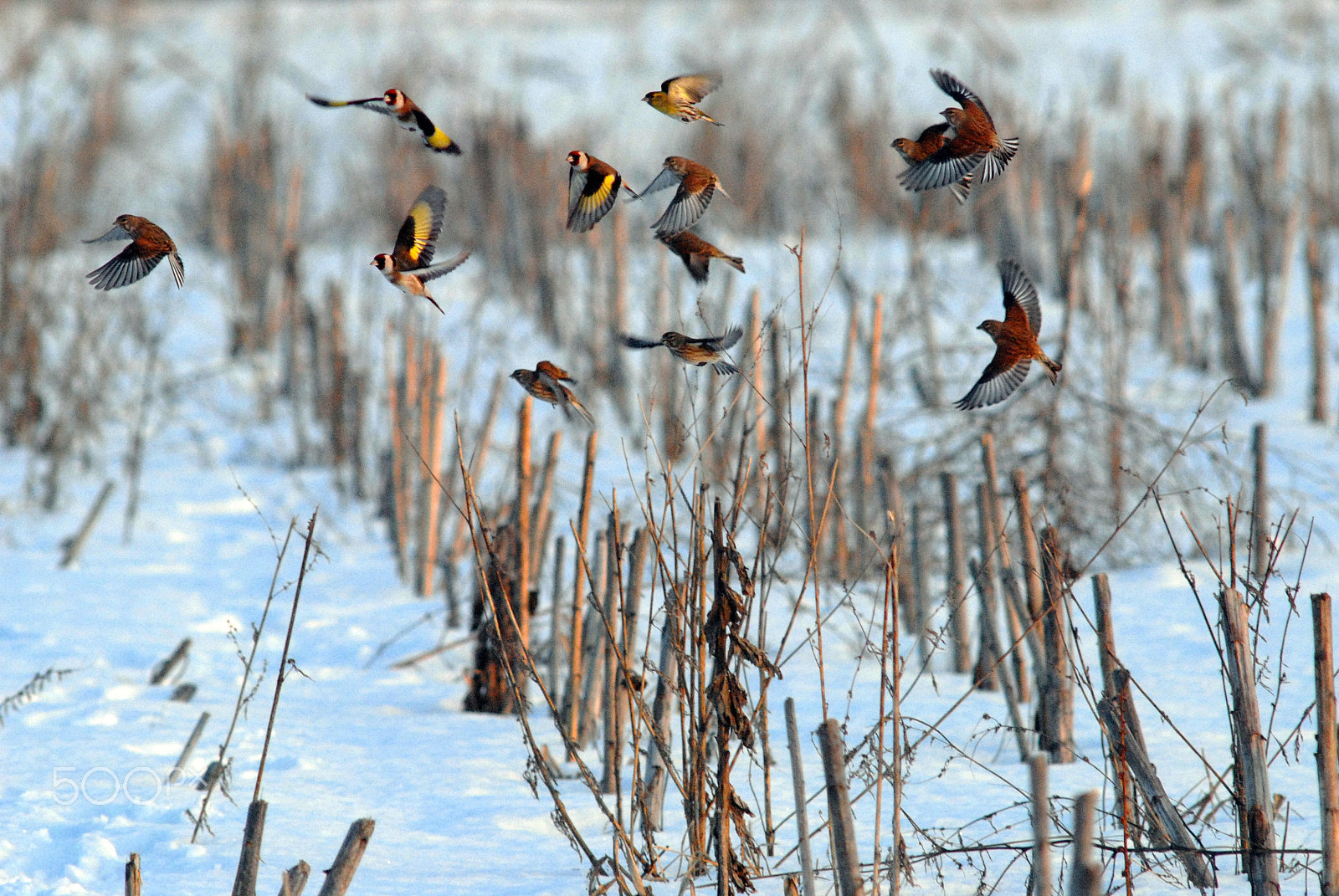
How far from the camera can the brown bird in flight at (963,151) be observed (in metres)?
1.70

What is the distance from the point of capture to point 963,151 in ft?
5.59

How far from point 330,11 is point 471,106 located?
1041 cm

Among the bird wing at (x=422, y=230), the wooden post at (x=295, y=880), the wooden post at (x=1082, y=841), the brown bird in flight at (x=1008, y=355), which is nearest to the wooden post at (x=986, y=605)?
the brown bird in flight at (x=1008, y=355)

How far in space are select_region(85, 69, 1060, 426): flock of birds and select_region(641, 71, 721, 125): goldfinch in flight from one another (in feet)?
0.03

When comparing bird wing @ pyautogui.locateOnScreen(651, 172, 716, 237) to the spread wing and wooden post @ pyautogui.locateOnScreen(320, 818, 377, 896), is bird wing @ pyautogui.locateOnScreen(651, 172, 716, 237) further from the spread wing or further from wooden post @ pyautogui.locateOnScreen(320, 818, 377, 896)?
wooden post @ pyautogui.locateOnScreen(320, 818, 377, 896)

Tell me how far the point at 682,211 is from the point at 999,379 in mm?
507

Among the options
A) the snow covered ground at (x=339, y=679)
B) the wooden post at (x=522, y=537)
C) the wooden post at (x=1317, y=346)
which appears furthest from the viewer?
the wooden post at (x=1317, y=346)

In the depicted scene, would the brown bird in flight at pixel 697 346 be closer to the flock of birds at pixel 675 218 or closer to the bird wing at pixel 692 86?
the flock of birds at pixel 675 218

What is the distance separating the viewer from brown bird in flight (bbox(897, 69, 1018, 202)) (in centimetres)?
170

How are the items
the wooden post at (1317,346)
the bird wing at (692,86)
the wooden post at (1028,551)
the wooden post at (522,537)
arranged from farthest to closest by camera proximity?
the wooden post at (1317,346), the wooden post at (522,537), the wooden post at (1028,551), the bird wing at (692,86)

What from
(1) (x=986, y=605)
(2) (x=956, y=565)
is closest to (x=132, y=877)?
(1) (x=986, y=605)

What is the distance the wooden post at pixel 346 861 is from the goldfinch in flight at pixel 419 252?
686mm

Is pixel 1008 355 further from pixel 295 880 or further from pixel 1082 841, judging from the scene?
pixel 295 880

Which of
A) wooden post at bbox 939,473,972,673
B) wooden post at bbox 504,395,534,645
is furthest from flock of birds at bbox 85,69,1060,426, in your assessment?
wooden post at bbox 939,473,972,673
